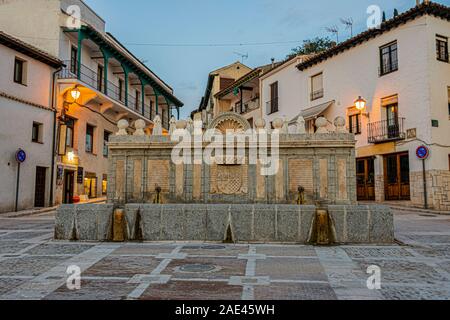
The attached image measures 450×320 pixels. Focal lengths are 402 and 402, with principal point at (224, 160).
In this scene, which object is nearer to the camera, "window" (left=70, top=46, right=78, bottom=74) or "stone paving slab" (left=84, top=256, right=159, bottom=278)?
→ "stone paving slab" (left=84, top=256, right=159, bottom=278)

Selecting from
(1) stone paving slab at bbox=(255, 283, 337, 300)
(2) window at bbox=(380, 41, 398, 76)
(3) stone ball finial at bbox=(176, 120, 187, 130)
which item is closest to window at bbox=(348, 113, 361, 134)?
(2) window at bbox=(380, 41, 398, 76)

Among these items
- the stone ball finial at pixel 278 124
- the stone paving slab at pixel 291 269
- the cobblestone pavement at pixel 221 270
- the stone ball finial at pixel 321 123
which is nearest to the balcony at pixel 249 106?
the stone ball finial at pixel 278 124

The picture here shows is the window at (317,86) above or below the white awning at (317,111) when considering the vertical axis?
above

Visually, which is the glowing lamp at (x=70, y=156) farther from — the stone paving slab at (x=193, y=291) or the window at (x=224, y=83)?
the window at (x=224, y=83)

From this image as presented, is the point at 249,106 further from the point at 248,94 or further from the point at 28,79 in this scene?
the point at 28,79

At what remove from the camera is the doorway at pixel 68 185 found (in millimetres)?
22055

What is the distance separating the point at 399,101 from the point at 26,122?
729 inches

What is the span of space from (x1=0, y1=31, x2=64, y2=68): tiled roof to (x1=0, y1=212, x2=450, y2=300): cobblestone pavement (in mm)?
12074

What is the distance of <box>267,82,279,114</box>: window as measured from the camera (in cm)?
3145

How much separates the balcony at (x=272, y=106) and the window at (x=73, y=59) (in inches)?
591

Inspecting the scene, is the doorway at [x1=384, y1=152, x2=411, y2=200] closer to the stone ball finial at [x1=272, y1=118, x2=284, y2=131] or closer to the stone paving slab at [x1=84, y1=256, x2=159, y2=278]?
the stone ball finial at [x1=272, y1=118, x2=284, y2=131]

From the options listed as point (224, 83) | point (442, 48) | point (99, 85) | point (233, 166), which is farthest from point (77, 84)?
point (224, 83)

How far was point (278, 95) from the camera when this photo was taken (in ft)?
102
